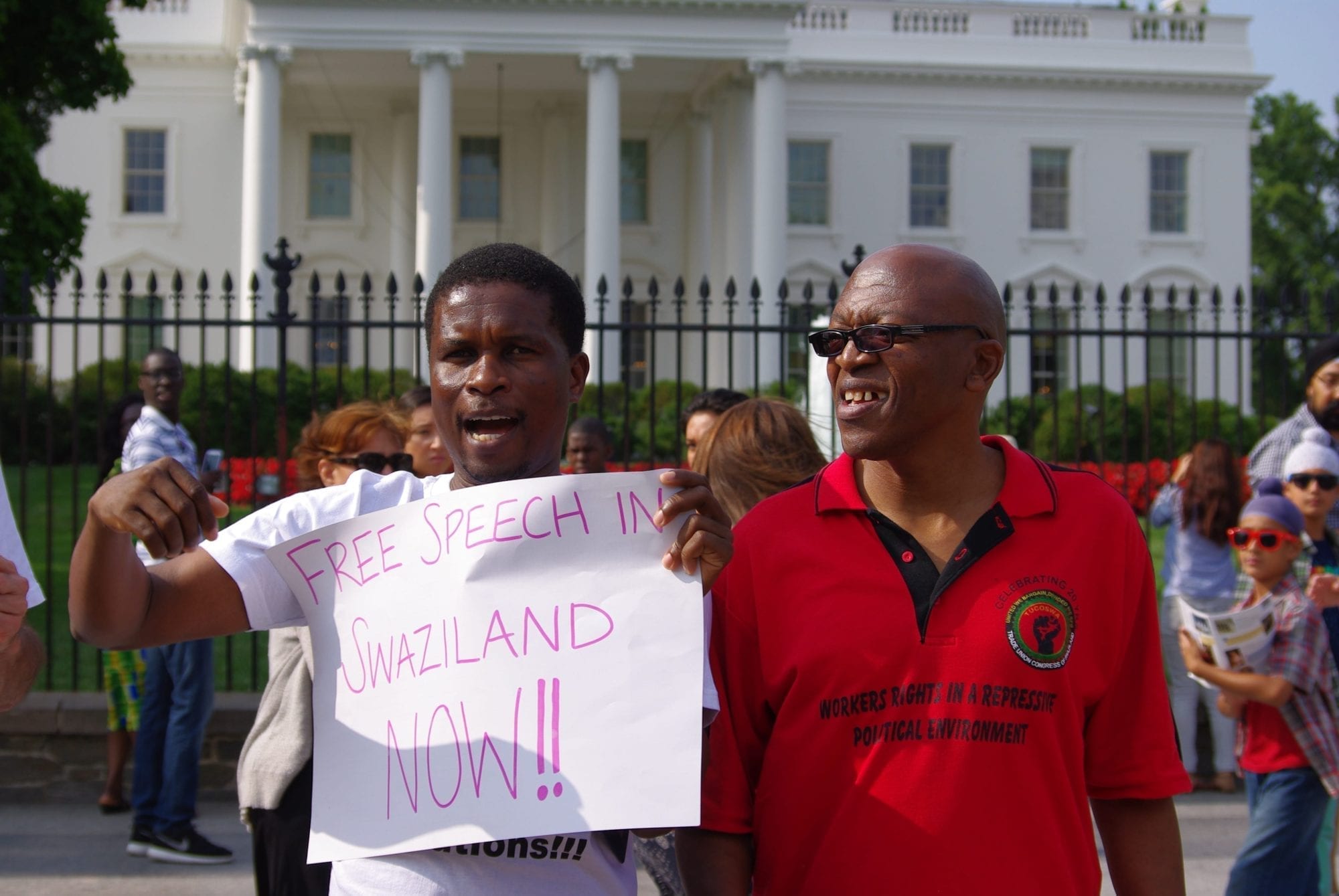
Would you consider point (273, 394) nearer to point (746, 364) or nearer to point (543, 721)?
point (746, 364)

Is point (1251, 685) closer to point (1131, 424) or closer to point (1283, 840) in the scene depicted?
point (1283, 840)

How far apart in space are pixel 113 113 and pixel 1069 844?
103 ft

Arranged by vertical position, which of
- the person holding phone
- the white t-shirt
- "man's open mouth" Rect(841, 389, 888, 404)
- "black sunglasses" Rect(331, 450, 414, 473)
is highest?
"man's open mouth" Rect(841, 389, 888, 404)

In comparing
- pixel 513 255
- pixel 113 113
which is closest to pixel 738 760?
pixel 513 255

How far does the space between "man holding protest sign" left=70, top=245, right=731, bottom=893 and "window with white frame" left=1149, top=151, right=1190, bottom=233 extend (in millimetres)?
32797

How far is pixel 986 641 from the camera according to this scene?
201 cm

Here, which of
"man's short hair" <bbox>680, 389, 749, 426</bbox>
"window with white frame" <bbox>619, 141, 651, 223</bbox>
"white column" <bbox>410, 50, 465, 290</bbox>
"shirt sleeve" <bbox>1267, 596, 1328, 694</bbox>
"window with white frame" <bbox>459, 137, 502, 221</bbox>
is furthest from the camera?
"window with white frame" <bbox>619, 141, 651, 223</bbox>

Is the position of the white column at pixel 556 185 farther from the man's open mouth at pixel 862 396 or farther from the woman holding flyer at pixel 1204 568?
the man's open mouth at pixel 862 396

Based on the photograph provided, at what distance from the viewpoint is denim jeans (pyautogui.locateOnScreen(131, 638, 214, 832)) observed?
19.0 ft

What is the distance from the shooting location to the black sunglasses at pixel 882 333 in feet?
6.91

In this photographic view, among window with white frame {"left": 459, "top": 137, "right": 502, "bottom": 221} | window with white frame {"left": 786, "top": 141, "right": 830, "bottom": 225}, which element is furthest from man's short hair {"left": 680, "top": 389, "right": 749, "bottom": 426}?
window with white frame {"left": 786, "top": 141, "right": 830, "bottom": 225}

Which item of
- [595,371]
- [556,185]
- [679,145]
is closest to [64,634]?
[595,371]

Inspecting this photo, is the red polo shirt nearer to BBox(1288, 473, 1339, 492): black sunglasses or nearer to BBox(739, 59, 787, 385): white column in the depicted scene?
BBox(1288, 473, 1339, 492): black sunglasses

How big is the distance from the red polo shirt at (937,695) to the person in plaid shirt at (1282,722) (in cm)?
244
